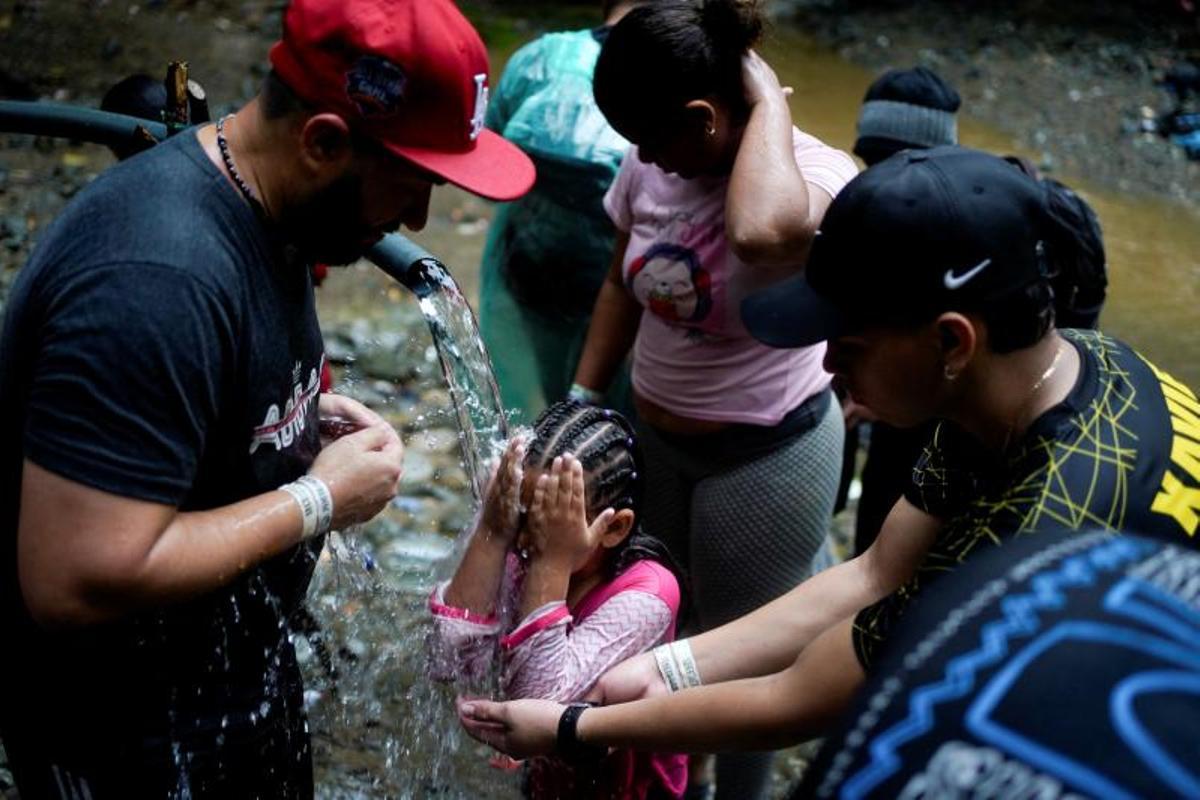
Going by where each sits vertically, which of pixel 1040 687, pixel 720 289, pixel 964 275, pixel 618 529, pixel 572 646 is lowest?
pixel 572 646

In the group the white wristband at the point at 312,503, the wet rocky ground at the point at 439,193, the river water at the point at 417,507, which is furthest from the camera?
the wet rocky ground at the point at 439,193

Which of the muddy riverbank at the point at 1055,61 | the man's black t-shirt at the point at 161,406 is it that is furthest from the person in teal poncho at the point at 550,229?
the muddy riverbank at the point at 1055,61

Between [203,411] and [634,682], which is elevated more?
[203,411]

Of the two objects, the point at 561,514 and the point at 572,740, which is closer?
the point at 572,740

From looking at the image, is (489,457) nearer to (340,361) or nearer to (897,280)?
(897,280)

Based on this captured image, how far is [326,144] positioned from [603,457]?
0.86 metres

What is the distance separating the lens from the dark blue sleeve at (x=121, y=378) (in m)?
1.63

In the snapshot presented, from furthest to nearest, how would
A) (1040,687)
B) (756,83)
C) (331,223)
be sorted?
(756,83), (331,223), (1040,687)

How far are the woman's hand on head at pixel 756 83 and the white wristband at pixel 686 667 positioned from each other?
1233mm

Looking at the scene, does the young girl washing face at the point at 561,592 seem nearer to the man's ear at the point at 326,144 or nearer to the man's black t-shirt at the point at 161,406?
the man's black t-shirt at the point at 161,406

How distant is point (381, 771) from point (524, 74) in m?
2.01

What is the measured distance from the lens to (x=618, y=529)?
8.08 ft

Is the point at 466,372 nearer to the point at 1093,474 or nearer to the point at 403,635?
the point at 403,635

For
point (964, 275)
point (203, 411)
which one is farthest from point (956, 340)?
point (203, 411)
